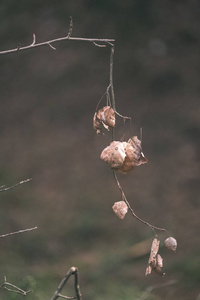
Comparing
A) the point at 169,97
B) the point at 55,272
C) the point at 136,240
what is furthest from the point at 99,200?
the point at 169,97

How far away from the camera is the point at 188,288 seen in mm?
2631

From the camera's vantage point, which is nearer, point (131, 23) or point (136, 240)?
point (136, 240)

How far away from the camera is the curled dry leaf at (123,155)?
45.1 inches

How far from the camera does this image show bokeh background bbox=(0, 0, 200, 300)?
312 cm

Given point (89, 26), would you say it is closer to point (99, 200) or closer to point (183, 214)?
point (99, 200)

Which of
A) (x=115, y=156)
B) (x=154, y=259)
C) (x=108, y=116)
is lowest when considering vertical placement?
(x=154, y=259)

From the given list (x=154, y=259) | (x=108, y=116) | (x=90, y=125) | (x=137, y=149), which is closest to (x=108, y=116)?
(x=108, y=116)

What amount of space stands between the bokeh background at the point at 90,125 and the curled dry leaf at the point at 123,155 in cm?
189

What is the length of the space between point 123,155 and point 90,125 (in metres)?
2.34

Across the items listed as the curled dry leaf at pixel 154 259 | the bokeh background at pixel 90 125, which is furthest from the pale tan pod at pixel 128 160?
the bokeh background at pixel 90 125

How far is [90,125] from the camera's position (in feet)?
11.4

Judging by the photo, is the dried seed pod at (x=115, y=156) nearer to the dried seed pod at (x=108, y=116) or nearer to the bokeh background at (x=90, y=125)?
the dried seed pod at (x=108, y=116)

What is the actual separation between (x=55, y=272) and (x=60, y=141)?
101 cm

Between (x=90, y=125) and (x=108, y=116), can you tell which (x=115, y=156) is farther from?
(x=90, y=125)
